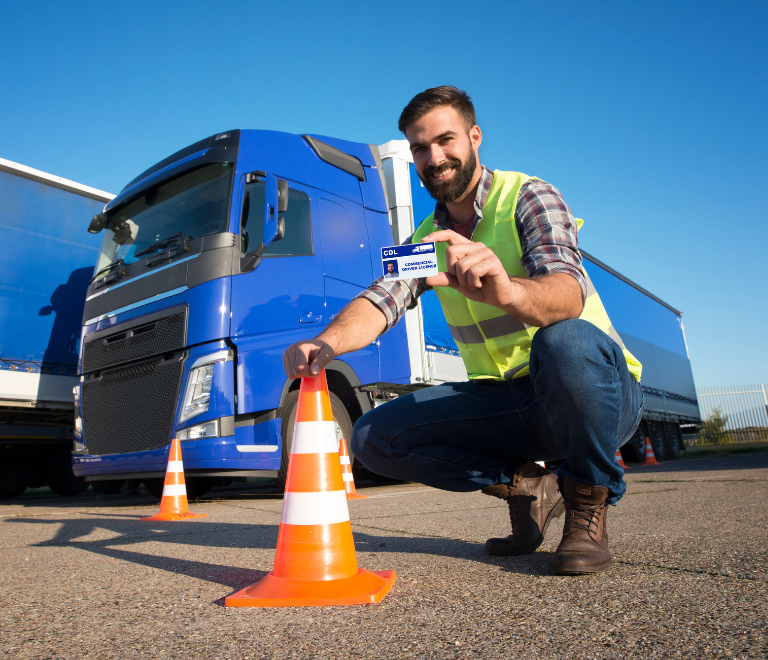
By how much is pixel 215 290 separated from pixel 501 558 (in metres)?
3.44

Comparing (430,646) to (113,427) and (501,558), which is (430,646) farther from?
(113,427)

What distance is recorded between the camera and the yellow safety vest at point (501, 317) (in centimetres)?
215

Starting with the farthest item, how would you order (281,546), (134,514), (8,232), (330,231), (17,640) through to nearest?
(8,232) < (330,231) < (134,514) < (281,546) < (17,640)

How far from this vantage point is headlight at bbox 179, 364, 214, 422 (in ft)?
15.8

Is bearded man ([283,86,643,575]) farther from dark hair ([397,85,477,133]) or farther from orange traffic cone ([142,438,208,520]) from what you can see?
orange traffic cone ([142,438,208,520])

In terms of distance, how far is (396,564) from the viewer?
2133mm

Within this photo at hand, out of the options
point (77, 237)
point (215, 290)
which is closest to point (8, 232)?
point (77, 237)

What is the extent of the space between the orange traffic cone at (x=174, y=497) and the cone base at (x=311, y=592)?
2.93 metres

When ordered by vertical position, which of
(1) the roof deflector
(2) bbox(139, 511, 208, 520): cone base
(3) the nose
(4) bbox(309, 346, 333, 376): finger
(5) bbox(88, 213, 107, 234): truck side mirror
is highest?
(1) the roof deflector

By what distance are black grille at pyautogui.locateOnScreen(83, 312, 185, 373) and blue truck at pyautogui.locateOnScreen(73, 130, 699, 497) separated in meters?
0.01

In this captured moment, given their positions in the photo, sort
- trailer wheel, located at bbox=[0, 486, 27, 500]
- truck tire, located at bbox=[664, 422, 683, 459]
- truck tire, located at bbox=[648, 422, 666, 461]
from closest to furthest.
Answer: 1. trailer wheel, located at bbox=[0, 486, 27, 500]
2. truck tire, located at bbox=[648, 422, 666, 461]
3. truck tire, located at bbox=[664, 422, 683, 459]

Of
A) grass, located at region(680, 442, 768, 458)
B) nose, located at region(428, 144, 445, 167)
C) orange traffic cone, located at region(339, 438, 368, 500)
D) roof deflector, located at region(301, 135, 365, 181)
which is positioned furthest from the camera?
grass, located at region(680, 442, 768, 458)

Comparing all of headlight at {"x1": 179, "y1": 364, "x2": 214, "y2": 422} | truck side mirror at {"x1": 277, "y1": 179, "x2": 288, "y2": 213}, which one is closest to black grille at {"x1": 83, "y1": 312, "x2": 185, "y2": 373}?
headlight at {"x1": 179, "y1": 364, "x2": 214, "y2": 422}

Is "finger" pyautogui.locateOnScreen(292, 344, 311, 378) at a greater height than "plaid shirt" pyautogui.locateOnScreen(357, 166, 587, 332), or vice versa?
"plaid shirt" pyautogui.locateOnScreen(357, 166, 587, 332)
